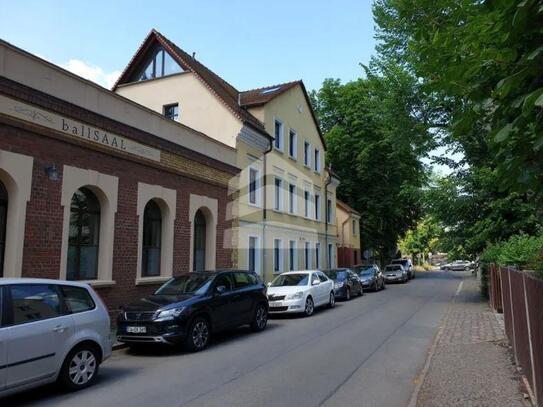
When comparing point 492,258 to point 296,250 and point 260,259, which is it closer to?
point 260,259

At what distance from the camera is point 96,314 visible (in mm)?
7637

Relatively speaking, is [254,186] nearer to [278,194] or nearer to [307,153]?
[278,194]

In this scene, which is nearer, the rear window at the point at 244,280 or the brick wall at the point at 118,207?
the brick wall at the point at 118,207

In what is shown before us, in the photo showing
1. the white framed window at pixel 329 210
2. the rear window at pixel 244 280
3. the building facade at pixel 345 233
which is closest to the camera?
the rear window at pixel 244 280

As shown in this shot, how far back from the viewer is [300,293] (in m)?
16.1

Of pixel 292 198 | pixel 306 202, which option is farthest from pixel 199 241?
pixel 306 202

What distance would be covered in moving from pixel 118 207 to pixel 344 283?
1193 centimetres

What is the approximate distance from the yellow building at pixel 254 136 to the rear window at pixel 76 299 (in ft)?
37.8

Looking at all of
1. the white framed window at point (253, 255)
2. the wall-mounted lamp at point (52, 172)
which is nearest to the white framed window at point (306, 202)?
the white framed window at point (253, 255)

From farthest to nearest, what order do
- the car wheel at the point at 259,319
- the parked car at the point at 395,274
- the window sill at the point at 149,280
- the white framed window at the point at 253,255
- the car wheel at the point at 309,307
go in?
the parked car at the point at 395,274 < the white framed window at the point at 253,255 < the car wheel at the point at 309,307 < the window sill at the point at 149,280 < the car wheel at the point at 259,319

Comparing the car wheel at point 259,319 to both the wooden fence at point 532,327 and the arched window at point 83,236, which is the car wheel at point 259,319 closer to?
the arched window at point 83,236

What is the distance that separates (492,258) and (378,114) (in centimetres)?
937

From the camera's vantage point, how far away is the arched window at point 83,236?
12.6 meters

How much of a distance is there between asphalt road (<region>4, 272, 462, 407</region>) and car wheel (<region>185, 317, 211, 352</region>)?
0.23 meters
